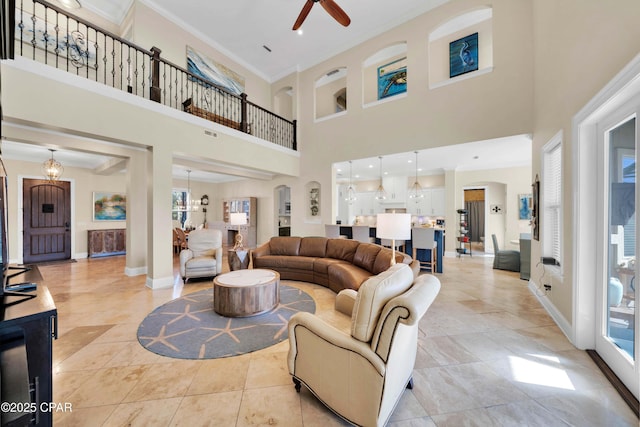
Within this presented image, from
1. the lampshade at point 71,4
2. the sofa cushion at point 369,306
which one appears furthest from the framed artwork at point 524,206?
the lampshade at point 71,4

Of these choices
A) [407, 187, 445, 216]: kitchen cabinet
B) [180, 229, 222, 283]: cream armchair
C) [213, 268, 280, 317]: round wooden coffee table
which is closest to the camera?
[213, 268, 280, 317]: round wooden coffee table

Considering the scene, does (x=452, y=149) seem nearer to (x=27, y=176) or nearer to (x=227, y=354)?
(x=227, y=354)

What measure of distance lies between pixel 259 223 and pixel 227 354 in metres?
7.09

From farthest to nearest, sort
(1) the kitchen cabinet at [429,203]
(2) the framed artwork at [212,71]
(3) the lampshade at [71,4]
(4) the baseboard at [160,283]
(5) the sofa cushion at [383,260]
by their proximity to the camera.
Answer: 1. (1) the kitchen cabinet at [429,203]
2. (2) the framed artwork at [212,71]
3. (3) the lampshade at [71,4]
4. (4) the baseboard at [160,283]
5. (5) the sofa cushion at [383,260]

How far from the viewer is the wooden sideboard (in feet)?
24.5

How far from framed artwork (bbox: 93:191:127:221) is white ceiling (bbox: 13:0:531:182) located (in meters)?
1.01

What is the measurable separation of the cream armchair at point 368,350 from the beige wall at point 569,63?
2.25 meters

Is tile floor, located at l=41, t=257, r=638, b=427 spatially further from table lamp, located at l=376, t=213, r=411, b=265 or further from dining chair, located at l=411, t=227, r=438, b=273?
dining chair, located at l=411, t=227, r=438, b=273

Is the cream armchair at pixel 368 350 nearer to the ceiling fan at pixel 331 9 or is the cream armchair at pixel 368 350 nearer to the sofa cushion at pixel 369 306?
the sofa cushion at pixel 369 306

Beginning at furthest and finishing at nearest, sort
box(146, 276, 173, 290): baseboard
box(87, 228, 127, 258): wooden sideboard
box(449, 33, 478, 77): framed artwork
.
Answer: box(87, 228, 127, 258): wooden sideboard → box(449, 33, 478, 77): framed artwork → box(146, 276, 173, 290): baseboard

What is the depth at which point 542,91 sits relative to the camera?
3672mm

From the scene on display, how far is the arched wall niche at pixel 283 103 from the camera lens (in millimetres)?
8180

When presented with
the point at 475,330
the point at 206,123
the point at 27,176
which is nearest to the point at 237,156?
the point at 206,123

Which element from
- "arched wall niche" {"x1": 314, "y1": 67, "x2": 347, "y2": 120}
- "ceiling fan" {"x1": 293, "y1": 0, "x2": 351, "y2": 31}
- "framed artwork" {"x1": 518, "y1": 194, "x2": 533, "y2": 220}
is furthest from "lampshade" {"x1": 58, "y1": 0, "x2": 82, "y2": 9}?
"framed artwork" {"x1": 518, "y1": 194, "x2": 533, "y2": 220}
